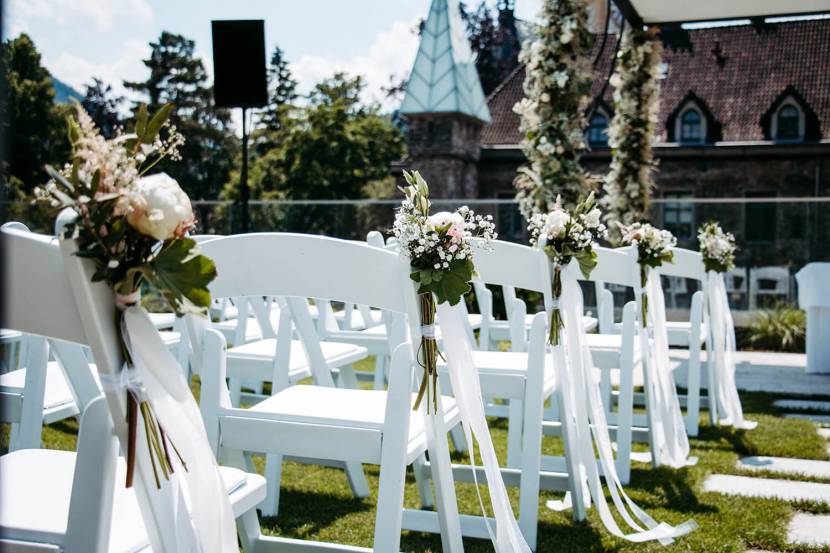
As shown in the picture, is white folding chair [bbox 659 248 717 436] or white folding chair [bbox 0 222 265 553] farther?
white folding chair [bbox 659 248 717 436]

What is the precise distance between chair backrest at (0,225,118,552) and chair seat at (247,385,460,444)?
881mm

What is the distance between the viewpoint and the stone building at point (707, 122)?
21.0 metres

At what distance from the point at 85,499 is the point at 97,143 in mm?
608

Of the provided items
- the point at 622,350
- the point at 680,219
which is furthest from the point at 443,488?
the point at 680,219

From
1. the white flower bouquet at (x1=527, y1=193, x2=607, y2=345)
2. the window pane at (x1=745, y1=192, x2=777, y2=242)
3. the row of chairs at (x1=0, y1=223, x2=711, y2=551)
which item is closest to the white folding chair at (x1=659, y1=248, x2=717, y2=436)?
the row of chairs at (x1=0, y1=223, x2=711, y2=551)

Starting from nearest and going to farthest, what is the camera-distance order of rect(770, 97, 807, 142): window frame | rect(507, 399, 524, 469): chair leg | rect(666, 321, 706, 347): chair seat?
1. rect(507, 399, 524, 469): chair leg
2. rect(666, 321, 706, 347): chair seat
3. rect(770, 97, 807, 142): window frame

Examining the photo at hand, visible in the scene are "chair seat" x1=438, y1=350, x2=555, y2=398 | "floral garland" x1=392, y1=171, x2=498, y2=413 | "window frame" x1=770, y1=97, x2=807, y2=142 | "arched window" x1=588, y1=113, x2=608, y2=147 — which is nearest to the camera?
→ "floral garland" x1=392, y1=171, x2=498, y2=413

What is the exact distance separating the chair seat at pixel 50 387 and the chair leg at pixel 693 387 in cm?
358

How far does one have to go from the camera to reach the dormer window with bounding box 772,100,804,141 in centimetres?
2312

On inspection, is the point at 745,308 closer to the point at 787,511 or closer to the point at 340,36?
the point at 787,511

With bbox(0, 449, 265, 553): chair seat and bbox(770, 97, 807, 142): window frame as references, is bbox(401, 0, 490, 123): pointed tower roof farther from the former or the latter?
bbox(0, 449, 265, 553): chair seat

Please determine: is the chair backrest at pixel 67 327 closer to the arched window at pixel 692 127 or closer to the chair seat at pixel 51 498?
the chair seat at pixel 51 498

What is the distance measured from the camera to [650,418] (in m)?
4.46

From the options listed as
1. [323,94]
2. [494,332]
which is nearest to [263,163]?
[323,94]
